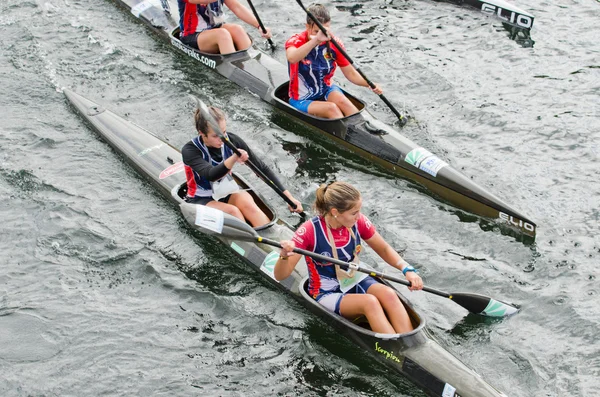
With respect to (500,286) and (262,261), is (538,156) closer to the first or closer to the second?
(500,286)

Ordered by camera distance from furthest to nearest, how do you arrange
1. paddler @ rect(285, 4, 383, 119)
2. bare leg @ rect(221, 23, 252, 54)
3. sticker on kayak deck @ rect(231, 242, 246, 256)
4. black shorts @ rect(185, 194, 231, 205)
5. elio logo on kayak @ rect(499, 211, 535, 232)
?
1. bare leg @ rect(221, 23, 252, 54)
2. paddler @ rect(285, 4, 383, 119)
3. elio logo on kayak @ rect(499, 211, 535, 232)
4. black shorts @ rect(185, 194, 231, 205)
5. sticker on kayak deck @ rect(231, 242, 246, 256)

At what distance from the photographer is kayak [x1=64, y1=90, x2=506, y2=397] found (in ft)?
22.3

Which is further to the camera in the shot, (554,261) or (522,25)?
(522,25)

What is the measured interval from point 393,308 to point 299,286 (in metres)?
1.01

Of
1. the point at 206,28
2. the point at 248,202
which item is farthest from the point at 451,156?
the point at 206,28

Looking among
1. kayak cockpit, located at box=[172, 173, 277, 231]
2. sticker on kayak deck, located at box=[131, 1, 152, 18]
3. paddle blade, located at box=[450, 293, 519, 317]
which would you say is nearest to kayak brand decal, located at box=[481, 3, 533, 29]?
sticker on kayak deck, located at box=[131, 1, 152, 18]

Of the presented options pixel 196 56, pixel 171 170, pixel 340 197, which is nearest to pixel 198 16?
pixel 196 56

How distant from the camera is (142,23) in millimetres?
13633

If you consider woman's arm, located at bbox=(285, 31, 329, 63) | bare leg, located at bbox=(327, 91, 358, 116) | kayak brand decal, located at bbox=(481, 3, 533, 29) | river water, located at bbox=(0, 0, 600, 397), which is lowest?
river water, located at bbox=(0, 0, 600, 397)

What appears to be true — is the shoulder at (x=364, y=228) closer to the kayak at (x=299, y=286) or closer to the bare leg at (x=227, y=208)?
the kayak at (x=299, y=286)

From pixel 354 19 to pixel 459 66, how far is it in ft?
8.00

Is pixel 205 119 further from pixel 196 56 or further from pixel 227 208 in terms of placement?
pixel 196 56

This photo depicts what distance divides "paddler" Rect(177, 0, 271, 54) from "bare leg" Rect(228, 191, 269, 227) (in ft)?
13.2

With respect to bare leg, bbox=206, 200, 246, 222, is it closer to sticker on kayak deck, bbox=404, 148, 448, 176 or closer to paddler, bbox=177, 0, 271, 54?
sticker on kayak deck, bbox=404, 148, 448, 176
